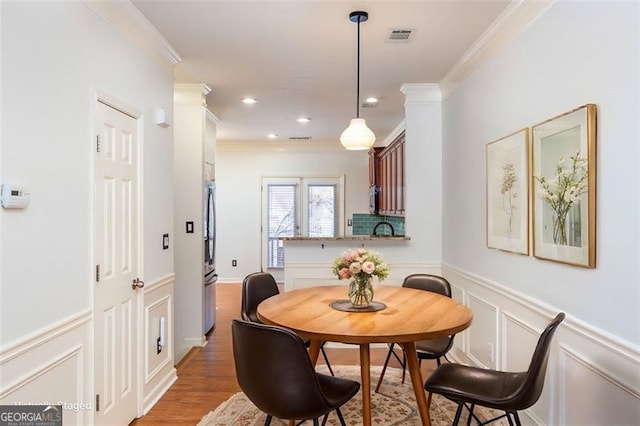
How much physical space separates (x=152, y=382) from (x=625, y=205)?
10.2ft

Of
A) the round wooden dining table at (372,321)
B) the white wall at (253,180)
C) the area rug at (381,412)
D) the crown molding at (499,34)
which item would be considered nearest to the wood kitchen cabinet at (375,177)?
the white wall at (253,180)

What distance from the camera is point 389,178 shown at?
5.73 metres

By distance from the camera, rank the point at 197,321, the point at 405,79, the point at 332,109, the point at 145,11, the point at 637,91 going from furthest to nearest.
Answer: the point at 332,109, the point at 197,321, the point at 405,79, the point at 145,11, the point at 637,91

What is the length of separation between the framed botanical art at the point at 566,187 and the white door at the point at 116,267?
2.47 metres

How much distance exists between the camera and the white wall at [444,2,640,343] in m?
1.68

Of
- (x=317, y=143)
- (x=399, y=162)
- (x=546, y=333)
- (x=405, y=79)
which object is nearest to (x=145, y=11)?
(x=405, y=79)

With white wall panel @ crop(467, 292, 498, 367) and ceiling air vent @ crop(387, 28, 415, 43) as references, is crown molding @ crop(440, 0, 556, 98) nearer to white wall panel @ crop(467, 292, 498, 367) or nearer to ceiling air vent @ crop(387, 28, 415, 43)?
ceiling air vent @ crop(387, 28, 415, 43)

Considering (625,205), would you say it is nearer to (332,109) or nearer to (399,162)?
(399,162)

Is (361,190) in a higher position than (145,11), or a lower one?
lower

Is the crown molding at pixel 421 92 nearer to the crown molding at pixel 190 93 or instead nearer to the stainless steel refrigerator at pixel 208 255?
the crown molding at pixel 190 93

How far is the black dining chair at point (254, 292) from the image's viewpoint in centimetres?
310

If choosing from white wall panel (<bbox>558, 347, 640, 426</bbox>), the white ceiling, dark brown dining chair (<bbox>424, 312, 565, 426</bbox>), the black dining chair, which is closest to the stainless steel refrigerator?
the white ceiling

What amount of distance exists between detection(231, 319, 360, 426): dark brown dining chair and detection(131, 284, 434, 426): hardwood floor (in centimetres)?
123

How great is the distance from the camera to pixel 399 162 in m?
4.98
